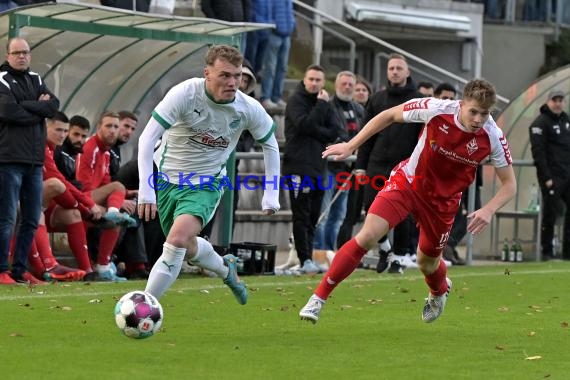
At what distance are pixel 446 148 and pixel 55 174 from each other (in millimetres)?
5333

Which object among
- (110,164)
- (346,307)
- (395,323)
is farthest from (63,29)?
(395,323)

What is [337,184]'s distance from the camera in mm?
18297

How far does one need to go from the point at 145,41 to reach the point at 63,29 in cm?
207

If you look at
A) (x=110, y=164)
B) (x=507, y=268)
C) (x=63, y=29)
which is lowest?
(x=507, y=268)

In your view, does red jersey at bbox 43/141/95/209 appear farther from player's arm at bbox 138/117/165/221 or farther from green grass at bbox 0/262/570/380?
player's arm at bbox 138/117/165/221

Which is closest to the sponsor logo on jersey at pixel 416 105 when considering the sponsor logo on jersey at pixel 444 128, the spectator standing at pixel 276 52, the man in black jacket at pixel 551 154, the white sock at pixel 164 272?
the sponsor logo on jersey at pixel 444 128

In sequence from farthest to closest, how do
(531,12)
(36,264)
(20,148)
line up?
1. (531,12)
2. (36,264)
3. (20,148)

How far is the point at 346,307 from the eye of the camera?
1274 centimetres

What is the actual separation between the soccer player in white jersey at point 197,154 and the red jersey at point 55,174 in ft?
13.0

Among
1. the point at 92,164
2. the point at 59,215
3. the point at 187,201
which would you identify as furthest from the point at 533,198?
the point at 187,201

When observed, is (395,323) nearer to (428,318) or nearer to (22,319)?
(428,318)

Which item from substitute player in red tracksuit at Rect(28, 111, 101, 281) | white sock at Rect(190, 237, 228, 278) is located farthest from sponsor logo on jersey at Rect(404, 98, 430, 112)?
substitute player in red tracksuit at Rect(28, 111, 101, 281)

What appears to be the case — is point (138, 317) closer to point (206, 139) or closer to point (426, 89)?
point (206, 139)

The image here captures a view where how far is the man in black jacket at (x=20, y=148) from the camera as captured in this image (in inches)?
555
